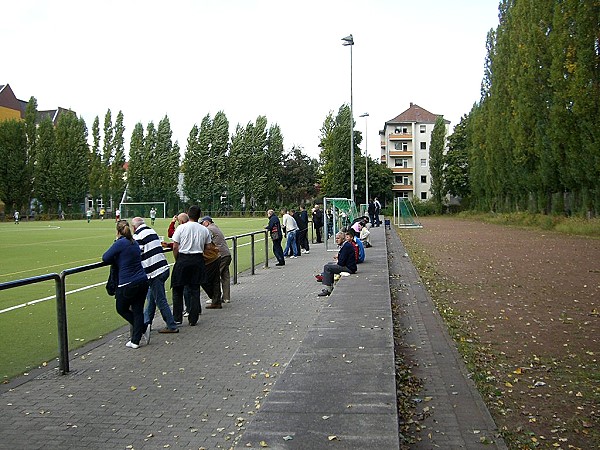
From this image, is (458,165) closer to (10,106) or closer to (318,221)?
(318,221)

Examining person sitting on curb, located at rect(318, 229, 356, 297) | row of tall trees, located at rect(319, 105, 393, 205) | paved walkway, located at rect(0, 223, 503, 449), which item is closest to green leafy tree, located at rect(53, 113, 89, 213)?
row of tall trees, located at rect(319, 105, 393, 205)

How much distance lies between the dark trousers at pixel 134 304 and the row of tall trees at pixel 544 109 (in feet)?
87.0

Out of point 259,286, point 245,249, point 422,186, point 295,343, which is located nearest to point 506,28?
point 245,249

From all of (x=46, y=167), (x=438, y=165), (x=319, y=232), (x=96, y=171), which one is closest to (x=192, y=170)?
(x=96, y=171)

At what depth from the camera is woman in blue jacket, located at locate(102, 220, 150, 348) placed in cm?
759

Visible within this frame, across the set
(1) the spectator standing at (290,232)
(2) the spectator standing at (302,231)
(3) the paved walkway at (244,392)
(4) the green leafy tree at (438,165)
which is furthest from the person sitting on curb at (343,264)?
(4) the green leafy tree at (438,165)

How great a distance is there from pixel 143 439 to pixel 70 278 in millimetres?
11751

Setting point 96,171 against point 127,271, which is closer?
point 127,271

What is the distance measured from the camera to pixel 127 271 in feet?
24.9

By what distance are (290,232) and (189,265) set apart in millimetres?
12013

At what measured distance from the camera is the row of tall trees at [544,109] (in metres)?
29.8

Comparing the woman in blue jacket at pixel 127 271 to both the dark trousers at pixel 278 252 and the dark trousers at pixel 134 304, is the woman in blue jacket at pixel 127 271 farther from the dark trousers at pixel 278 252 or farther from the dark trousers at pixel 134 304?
the dark trousers at pixel 278 252

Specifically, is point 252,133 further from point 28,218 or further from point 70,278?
point 70,278

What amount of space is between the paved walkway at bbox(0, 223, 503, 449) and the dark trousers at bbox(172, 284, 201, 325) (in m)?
0.23
